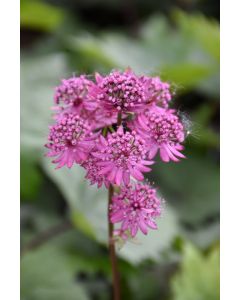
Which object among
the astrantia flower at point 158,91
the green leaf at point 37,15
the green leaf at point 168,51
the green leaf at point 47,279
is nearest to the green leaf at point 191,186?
the green leaf at point 168,51

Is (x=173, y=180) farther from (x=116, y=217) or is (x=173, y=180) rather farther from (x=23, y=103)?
(x=116, y=217)

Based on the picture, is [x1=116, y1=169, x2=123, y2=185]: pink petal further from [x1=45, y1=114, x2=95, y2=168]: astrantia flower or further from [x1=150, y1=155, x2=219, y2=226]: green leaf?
[x1=150, y1=155, x2=219, y2=226]: green leaf

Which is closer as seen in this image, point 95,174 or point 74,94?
point 95,174

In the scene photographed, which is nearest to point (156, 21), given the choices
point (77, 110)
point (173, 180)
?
point (173, 180)

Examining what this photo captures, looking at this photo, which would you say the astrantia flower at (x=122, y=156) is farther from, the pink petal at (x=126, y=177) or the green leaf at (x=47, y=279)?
the green leaf at (x=47, y=279)

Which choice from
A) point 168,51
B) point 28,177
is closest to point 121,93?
point 28,177

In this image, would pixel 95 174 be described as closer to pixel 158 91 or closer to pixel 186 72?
pixel 158 91

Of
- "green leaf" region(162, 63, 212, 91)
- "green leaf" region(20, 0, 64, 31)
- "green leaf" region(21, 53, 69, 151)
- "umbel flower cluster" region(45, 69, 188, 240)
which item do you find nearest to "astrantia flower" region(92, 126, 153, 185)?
"umbel flower cluster" region(45, 69, 188, 240)
